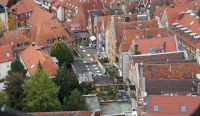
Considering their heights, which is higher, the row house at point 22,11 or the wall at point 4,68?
the row house at point 22,11

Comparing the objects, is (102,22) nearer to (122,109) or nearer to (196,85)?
(122,109)

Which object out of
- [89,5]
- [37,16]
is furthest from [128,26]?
[37,16]

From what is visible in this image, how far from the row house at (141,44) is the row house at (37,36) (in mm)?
18253

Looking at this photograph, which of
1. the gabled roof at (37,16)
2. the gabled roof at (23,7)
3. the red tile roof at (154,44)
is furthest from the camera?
the gabled roof at (23,7)

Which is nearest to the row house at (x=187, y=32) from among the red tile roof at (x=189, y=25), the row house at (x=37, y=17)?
the red tile roof at (x=189, y=25)

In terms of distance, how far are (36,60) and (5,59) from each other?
32.8ft

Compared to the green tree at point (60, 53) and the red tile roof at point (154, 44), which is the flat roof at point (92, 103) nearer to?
the red tile roof at point (154, 44)

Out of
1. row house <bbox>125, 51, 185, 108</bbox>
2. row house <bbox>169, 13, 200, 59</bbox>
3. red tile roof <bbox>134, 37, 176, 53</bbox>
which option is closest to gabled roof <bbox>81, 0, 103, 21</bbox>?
row house <bbox>169, 13, 200, 59</bbox>

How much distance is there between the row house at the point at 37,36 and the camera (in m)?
64.2

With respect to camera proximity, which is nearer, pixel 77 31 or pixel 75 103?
pixel 75 103

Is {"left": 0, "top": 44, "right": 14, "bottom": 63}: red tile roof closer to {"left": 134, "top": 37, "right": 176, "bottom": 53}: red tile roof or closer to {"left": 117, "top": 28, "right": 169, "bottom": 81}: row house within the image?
{"left": 117, "top": 28, "right": 169, "bottom": 81}: row house

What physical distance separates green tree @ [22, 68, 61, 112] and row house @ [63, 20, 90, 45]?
147 ft

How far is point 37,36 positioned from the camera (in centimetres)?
6588

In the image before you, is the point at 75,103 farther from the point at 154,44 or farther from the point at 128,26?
the point at 128,26
